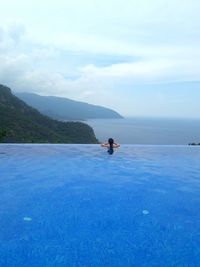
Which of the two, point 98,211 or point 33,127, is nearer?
point 98,211

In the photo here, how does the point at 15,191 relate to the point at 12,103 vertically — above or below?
below

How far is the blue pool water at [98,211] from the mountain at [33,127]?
18216mm

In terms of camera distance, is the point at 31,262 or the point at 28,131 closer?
the point at 31,262

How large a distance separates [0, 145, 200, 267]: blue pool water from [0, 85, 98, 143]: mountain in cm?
1822

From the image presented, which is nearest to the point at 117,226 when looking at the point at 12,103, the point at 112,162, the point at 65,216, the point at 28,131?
the point at 65,216

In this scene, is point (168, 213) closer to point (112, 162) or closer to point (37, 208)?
point (37, 208)

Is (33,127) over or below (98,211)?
over

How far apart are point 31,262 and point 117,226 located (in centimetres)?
190

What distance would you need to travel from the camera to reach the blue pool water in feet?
15.0

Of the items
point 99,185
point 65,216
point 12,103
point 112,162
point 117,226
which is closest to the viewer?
point 117,226

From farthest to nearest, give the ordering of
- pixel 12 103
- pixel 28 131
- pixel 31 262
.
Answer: pixel 12 103 → pixel 28 131 → pixel 31 262

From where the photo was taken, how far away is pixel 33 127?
3597 cm

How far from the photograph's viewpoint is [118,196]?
297 inches

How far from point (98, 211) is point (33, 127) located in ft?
100
